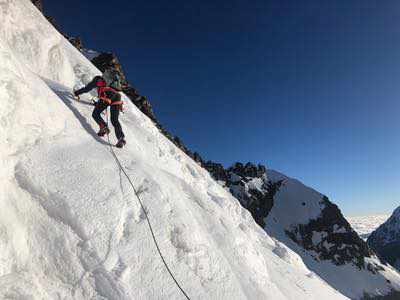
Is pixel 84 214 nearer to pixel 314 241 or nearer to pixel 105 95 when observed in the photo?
pixel 105 95

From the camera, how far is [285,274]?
1252 centimetres

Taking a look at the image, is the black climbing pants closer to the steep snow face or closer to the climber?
the climber

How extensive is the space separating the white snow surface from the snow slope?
9473 cm

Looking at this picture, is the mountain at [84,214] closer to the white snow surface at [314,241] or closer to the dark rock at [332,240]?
the white snow surface at [314,241]

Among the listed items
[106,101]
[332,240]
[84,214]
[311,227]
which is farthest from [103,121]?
[332,240]

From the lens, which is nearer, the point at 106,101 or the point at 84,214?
the point at 84,214

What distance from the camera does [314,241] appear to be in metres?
108

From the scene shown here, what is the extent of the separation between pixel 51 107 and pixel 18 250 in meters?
3.84

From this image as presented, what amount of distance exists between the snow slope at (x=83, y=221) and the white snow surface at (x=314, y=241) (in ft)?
311

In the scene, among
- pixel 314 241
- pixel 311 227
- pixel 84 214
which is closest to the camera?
pixel 84 214

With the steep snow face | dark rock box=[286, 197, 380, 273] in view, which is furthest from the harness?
dark rock box=[286, 197, 380, 273]

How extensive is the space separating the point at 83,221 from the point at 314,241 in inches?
4440

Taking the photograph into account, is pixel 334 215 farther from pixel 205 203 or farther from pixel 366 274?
pixel 205 203

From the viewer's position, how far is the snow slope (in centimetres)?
564
